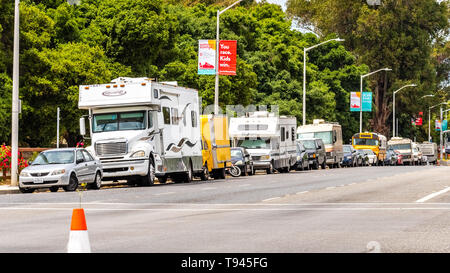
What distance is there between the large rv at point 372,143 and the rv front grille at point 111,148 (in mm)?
50261

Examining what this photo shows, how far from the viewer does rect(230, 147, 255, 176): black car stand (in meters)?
45.2

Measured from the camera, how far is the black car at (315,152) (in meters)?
59.6

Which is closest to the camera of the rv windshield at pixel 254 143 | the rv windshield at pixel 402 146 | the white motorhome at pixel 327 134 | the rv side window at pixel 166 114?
the rv side window at pixel 166 114

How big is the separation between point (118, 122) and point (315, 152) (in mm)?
29205

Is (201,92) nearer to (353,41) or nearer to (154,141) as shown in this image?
(154,141)

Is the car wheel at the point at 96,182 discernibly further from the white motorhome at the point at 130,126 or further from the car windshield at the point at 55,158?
the car windshield at the point at 55,158

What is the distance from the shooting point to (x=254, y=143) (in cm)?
4928

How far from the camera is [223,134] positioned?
Result: 42.1m

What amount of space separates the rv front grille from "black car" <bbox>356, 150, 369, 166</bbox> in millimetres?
43972

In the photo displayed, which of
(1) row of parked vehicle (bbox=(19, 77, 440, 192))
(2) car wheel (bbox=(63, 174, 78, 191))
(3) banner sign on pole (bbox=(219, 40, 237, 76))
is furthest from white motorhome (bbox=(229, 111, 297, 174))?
(2) car wheel (bbox=(63, 174, 78, 191))

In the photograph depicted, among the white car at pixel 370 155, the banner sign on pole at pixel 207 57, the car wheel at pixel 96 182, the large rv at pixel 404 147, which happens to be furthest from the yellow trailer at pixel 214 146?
the large rv at pixel 404 147

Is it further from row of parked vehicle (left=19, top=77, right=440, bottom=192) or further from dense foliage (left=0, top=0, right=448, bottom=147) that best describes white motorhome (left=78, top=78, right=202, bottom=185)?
dense foliage (left=0, top=0, right=448, bottom=147)

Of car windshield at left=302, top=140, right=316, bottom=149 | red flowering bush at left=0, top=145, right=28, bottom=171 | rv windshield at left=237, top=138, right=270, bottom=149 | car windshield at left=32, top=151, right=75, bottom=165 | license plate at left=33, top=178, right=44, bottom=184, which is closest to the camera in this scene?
license plate at left=33, top=178, right=44, bottom=184

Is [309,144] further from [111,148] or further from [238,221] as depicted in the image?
[238,221]
